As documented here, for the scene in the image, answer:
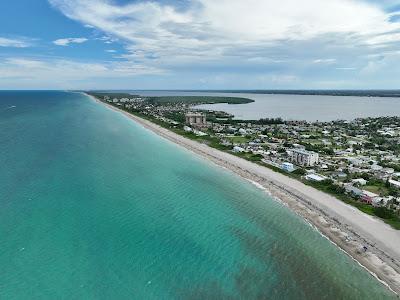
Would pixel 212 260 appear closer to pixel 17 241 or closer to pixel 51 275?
pixel 51 275

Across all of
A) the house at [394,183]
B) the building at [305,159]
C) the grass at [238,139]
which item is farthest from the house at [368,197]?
the grass at [238,139]

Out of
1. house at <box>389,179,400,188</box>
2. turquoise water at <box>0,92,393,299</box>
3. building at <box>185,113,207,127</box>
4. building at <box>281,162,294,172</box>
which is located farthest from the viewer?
building at <box>185,113,207,127</box>

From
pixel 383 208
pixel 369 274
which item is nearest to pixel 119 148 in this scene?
pixel 383 208

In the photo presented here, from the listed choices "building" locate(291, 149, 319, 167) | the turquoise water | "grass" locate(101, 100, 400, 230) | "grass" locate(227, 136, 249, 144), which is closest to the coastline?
"grass" locate(101, 100, 400, 230)

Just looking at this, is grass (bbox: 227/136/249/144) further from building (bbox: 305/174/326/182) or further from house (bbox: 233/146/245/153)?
building (bbox: 305/174/326/182)

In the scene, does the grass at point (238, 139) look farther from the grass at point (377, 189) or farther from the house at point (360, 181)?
the grass at point (377, 189)

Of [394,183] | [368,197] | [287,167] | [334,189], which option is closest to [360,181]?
[394,183]
